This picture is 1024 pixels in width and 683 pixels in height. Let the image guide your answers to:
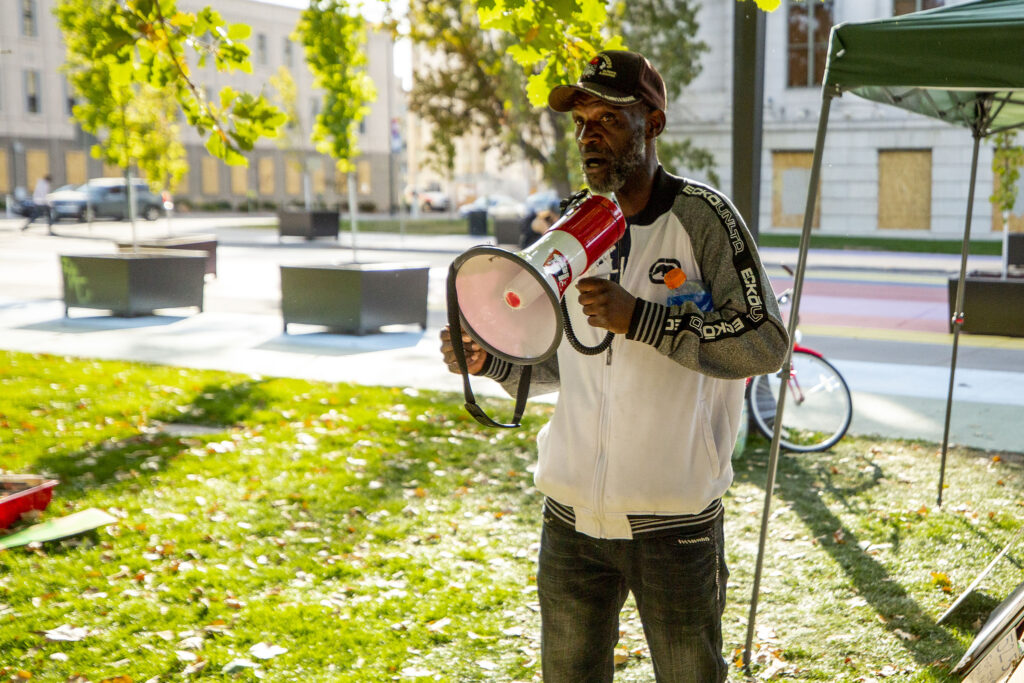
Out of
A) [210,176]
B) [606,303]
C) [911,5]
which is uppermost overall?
[911,5]

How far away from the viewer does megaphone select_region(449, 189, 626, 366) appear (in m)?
1.87

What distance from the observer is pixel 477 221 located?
121ft

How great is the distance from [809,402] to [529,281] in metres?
6.26

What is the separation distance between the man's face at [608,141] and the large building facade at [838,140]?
30.5m

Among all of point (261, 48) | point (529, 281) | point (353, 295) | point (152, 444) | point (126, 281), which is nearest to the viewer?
point (529, 281)

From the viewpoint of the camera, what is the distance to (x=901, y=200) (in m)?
32.9

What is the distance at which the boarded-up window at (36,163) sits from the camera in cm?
5703

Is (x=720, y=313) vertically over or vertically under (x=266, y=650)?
over

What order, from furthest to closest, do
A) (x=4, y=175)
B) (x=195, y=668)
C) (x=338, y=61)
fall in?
(x=4, y=175)
(x=338, y=61)
(x=195, y=668)

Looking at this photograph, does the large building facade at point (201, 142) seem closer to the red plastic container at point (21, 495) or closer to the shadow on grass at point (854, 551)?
the shadow on grass at point (854, 551)

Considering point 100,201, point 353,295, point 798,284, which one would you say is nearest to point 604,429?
point 798,284

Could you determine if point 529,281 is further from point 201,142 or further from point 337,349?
point 201,142

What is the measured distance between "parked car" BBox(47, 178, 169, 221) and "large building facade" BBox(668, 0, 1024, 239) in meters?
20.8

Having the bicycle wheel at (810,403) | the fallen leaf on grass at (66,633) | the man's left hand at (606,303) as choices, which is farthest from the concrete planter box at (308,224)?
the man's left hand at (606,303)
